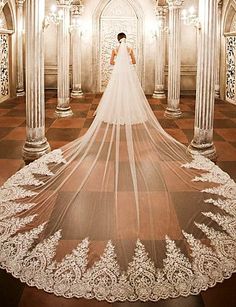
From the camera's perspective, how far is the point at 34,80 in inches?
281

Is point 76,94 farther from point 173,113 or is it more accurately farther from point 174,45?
point 174,45

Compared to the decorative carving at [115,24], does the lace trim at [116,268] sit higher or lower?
lower

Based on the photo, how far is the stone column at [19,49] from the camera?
589 inches

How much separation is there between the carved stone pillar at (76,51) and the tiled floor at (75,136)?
53 cm

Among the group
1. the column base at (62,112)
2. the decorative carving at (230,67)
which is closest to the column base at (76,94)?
the column base at (62,112)

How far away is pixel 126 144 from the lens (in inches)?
261

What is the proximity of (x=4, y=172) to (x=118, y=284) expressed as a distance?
3.54m

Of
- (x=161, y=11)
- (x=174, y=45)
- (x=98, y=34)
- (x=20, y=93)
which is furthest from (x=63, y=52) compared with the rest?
(x=98, y=34)

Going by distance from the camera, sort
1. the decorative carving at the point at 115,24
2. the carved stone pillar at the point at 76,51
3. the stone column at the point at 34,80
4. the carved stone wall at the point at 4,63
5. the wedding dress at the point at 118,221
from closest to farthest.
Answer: the wedding dress at the point at 118,221 → the stone column at the point at 34,80 → the carved stone wall at the point at 4,63 → the carved stone pillar at the point at 76,51 → the decorative carving at the point at 115,24

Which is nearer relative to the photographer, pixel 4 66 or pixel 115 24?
pixel 4 66

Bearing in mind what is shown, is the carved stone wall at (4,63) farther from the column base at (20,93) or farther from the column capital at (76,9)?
the column capital at (76,9)

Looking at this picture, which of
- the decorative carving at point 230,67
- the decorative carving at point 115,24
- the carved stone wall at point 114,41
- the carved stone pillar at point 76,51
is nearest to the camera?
the decorative carving at point 230,67

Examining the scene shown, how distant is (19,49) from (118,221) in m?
12.3

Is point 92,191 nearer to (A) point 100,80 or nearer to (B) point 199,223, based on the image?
(B) point 199,223
